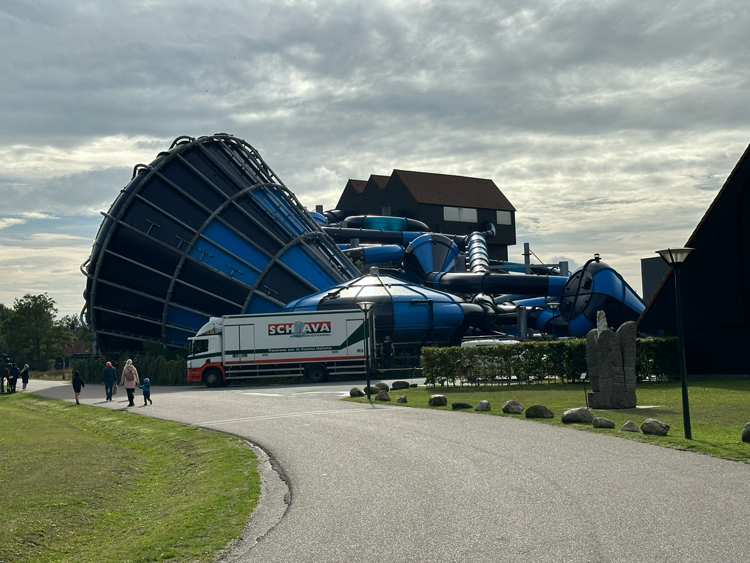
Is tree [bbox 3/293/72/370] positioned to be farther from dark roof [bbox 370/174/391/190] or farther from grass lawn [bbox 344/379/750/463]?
grass lawn [bbox 344/379/750/463]

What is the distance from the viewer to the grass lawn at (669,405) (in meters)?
13.6

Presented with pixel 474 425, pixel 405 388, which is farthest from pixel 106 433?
pixel 405 388

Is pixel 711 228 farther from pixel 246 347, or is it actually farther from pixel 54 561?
pixel 54 561

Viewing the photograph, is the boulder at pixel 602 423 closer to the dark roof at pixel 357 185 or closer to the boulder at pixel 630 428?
the boulder at pixel 630 428

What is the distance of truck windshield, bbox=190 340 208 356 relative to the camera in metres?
39.0

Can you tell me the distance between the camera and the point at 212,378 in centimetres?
3859

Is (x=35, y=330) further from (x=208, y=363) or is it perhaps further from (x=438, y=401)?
(x=438, y=401)

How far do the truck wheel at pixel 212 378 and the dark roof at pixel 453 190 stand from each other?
57422 millimetres

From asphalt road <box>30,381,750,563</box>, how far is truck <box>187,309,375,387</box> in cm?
2154

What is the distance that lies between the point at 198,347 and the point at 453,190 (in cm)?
6514

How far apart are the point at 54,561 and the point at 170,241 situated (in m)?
40.5

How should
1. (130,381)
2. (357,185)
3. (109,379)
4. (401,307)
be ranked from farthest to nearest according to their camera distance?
1. (357,185)
2. (401,307)
3. (109,379)
4. (130,381)

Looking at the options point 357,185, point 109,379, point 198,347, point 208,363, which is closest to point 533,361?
point 208,363

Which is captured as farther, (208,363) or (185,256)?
(185,256)
